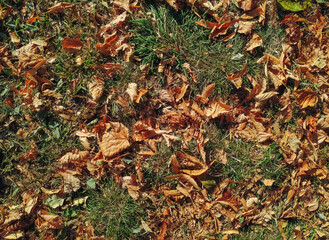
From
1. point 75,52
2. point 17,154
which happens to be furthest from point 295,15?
point 17,154

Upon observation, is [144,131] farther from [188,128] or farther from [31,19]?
[31,19]

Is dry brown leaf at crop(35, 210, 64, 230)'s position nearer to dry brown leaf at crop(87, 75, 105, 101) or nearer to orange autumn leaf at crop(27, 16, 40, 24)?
dry brown leaf at crop(87, 75, 105, 101)

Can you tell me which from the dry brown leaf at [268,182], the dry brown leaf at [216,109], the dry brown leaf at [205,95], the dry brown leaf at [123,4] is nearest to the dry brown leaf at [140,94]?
the dry brown leaf at [205,95]

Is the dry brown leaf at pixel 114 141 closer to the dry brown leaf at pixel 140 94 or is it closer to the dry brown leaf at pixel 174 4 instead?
the dry brown leaf at pixel 140 94

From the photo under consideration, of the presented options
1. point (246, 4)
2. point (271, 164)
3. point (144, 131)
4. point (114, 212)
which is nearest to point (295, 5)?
point (246, 4)

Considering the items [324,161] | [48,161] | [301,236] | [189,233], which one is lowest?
[301,236]

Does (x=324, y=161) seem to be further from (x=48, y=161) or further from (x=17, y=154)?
(x=17, y=154)
